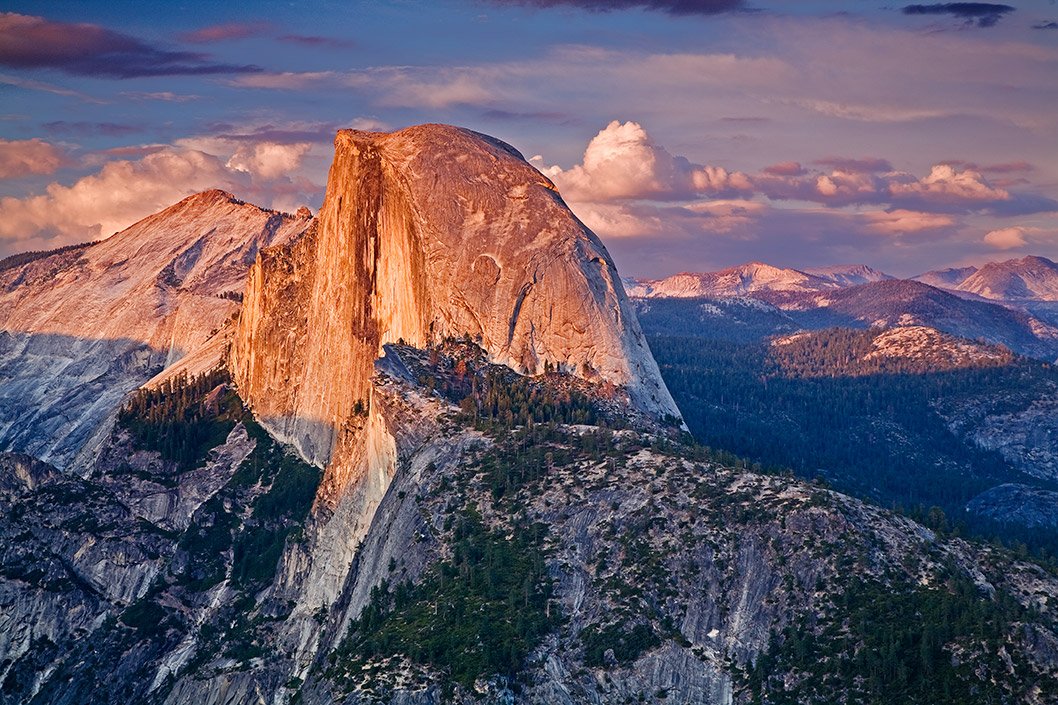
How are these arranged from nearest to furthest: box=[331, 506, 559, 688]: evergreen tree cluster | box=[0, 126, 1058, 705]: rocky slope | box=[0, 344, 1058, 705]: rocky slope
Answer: box=[0, 344, 1058, 705]: rocky slope → box=[0, 126, 1058, 705]: rocky slope → box=[331, 506, 559, 688]: evergreen tree cluster


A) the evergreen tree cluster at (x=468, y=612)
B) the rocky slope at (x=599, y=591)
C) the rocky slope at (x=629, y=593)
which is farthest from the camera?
the evergreen tree cluster at (x=468, y=612)

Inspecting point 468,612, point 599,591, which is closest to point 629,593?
point 599,591

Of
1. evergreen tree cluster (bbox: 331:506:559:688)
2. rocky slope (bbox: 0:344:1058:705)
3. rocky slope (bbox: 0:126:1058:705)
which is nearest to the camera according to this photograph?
rocky slope (bbox: 0:344:1058:705)

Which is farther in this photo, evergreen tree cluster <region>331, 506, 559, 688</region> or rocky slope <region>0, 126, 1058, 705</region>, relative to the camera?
evergreen tree cluster <region>331, 506, 559, 688</region>

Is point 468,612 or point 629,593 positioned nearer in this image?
point 629,593

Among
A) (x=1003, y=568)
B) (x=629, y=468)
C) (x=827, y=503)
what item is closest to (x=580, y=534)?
(x=629, y=468)

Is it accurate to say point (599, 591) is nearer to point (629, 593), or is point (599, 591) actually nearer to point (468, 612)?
point (629, 593)

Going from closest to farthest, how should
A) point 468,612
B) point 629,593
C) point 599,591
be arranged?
point 629,593
point 599,591
point 468,612

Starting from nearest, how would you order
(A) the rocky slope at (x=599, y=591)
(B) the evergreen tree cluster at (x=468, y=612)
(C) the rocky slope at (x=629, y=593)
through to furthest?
(C) the rocky slope at (x=629, y=593)
(A) the rocky slope at (x=599, y=591)
(B) the evergreen tree cluster at (x=468, y=612)

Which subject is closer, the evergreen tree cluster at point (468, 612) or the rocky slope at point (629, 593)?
the rocky slope at point (629, 593)

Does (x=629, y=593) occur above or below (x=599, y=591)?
above

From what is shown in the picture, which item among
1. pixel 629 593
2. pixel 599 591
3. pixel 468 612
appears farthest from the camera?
pixel 468 612
